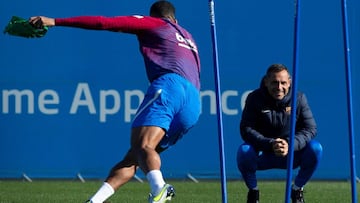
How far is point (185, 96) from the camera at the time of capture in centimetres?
919

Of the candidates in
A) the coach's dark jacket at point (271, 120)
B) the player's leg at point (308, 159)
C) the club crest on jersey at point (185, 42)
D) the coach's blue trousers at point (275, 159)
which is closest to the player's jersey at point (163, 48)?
the club crest on jersey at point (185, 42)

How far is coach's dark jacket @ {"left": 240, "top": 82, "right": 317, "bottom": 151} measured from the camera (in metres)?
10.4

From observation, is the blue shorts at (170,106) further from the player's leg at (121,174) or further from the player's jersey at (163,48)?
the player's leg at (121,174)

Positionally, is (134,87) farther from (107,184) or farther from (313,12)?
(107,184)

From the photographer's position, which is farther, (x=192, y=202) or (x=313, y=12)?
(x=313, y=12)

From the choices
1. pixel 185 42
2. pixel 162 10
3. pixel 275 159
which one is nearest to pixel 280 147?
pixel 275 159

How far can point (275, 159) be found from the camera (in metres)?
10.7

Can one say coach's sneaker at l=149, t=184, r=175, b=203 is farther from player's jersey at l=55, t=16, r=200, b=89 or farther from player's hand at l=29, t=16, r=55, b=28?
player's hand at l=29, t=16, r=55, b=28

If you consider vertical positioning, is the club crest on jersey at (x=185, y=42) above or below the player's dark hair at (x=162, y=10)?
below

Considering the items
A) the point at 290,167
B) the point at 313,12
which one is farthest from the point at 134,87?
the point at 290,167

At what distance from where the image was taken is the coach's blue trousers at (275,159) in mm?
10383

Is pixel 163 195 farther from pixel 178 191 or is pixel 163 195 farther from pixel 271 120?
pixel 178 191

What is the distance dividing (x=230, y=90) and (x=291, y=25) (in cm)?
128

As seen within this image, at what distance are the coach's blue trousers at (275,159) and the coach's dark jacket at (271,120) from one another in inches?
3.1
